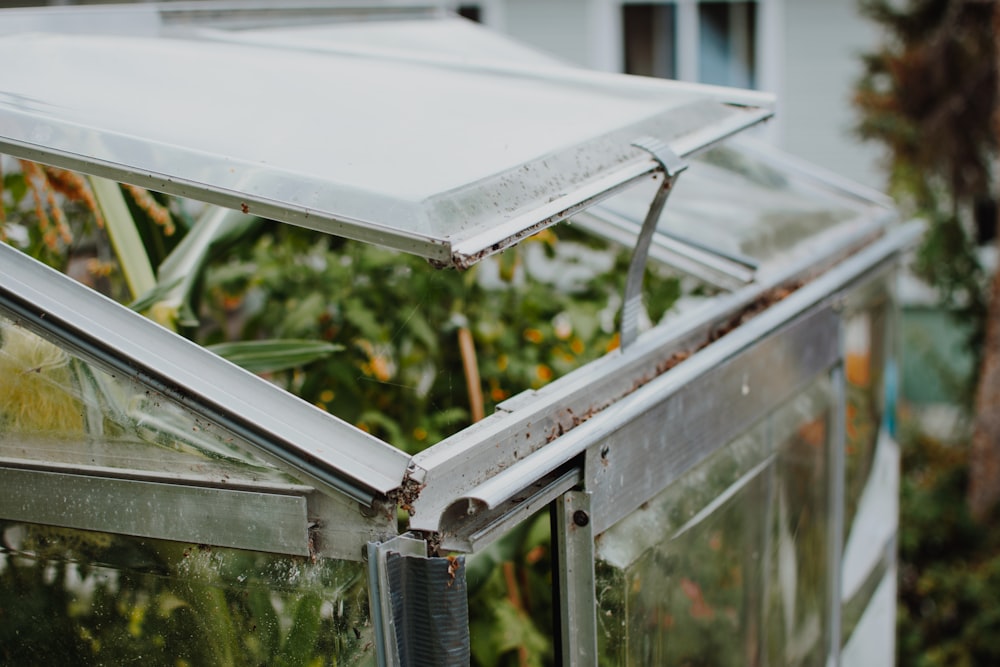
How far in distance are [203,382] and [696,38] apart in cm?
833

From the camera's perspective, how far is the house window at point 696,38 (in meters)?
8.74

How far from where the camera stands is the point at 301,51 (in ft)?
6.97

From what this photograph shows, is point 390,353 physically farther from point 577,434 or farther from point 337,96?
point 577,434

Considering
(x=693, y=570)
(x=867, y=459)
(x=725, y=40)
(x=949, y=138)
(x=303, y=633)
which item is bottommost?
(x=867, y=459)

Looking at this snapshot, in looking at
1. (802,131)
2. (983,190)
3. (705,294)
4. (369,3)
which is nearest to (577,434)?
(705,294)

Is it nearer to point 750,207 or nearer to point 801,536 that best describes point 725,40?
point 750,207

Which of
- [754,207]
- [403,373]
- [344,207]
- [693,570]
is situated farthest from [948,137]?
[344,207]

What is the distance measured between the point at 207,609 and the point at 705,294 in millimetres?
1531

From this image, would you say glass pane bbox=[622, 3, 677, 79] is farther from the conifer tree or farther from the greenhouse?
the greenhouse

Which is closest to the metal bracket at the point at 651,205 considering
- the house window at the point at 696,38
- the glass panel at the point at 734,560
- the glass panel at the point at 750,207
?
the glass panel at the point at 734,560

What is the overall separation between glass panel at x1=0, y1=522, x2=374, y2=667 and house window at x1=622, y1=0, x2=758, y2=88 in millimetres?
8124

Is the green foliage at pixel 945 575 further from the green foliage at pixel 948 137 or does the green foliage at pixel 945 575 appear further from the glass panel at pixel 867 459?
the glass panel at pixel 867 459

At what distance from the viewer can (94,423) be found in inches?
48.9

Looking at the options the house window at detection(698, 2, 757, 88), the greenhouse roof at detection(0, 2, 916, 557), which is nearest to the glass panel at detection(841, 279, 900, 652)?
the greenhouse roof at detection(0, 2, 916, 557)
